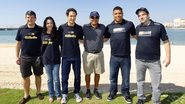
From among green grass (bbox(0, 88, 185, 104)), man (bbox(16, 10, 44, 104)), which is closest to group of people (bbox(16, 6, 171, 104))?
man (bbox(16, 10, 44, 104))

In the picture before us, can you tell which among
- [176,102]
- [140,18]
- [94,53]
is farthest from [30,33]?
[176,102]

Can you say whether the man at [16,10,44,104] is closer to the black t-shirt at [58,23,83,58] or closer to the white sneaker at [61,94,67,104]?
the black t-shirt at [58,23,83,58]

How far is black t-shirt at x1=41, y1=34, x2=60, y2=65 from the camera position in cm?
829

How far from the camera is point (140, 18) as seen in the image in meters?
7.67

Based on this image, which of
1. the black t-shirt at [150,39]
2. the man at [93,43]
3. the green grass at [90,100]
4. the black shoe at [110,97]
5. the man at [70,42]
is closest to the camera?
the black t-shirt at [150,39]

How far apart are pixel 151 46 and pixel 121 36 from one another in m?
0.90

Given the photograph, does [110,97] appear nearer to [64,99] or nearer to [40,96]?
[64,99]

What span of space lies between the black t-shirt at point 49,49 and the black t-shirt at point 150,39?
229cm

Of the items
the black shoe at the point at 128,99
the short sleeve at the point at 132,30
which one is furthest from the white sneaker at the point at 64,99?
the short sleeve at the point at 132,30

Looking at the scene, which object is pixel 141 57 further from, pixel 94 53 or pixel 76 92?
pixel 76 92

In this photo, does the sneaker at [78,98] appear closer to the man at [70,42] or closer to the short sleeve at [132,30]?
the man at [70,42]

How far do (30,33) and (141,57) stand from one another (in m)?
3.13

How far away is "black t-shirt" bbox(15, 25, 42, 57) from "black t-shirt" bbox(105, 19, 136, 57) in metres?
2.04

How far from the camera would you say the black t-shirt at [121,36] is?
26.7 feet
